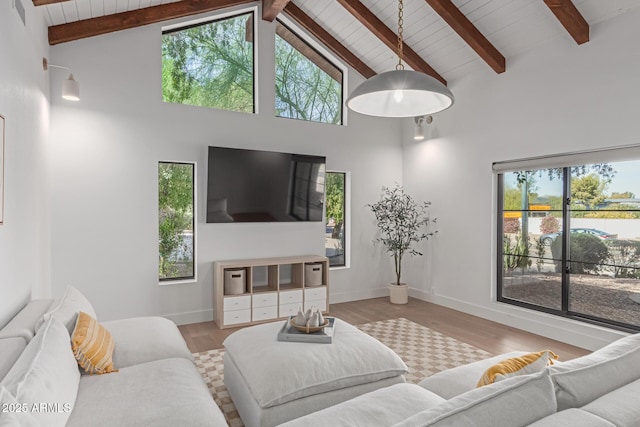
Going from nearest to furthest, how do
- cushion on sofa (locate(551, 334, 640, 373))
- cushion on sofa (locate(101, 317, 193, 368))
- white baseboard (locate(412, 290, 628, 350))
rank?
cushion on sofa (locate(551, 334, 640, 373)) → cushion on sofa (locate(101, 317, 193, 368)) → white baseboard (locate(412, 290, 628, 350))

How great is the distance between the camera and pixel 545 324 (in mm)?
4055

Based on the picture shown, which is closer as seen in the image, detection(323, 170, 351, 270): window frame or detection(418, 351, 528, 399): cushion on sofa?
detection(418, 351, 528, 399): cushion on sofa

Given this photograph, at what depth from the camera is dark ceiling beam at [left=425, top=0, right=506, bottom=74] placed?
3.95 m

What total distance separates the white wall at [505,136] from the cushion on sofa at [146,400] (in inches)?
145

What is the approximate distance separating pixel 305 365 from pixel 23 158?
2.35 m

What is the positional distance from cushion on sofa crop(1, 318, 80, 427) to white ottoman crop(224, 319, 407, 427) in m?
0.88

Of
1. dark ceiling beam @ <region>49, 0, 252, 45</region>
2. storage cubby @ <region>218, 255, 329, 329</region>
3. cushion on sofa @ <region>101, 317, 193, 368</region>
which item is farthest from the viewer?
storage cubby @ <region>218, 255, 329, 329</region>

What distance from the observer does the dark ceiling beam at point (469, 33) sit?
155 inches

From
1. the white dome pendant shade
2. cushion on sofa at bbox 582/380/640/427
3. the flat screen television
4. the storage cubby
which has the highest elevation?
the white dome pendant shade

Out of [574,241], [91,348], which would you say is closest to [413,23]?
[574,241]

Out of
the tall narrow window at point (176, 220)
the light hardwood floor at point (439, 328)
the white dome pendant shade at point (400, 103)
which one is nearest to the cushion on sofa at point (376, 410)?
the white dome pendant shade at point (400, 103)

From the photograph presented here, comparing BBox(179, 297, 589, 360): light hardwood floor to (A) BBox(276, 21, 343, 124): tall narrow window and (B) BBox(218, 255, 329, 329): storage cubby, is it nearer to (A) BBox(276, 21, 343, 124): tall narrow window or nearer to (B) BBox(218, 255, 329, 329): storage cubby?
(B) BBox(218, 255, 329, 329): storage cubby

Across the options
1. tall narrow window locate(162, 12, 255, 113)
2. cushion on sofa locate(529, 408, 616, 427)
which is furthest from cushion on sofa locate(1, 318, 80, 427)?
tall narrow window locate(162, 12, 255, 113)

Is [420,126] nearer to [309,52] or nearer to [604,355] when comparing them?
[309,52]
